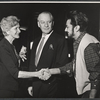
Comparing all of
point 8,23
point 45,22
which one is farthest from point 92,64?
point 8,23

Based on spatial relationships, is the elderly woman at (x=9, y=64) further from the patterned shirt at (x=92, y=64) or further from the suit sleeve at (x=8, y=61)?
the patterned shirt at (x=92, y=64)

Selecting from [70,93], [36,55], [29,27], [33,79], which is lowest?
[70,93]

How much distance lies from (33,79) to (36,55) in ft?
0.99

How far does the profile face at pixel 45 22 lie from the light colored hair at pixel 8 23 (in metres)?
0.29

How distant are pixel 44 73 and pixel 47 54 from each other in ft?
0.79

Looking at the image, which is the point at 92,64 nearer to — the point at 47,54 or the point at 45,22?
the point at 47,54

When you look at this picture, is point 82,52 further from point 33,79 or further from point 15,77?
point 15,77

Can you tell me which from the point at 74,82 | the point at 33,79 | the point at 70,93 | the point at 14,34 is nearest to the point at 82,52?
the point at 74,82

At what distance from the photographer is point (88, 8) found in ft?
7.50

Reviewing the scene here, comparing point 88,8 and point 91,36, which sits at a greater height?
point 88,8

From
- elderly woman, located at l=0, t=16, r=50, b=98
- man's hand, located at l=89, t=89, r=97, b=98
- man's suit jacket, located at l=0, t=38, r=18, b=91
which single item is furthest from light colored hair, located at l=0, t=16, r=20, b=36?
man's hand, located at l=89, t=89, r=97, b=98

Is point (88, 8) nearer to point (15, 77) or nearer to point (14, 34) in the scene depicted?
point (14, 34)

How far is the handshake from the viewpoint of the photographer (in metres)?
2.21

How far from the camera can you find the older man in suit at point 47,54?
2217 millimetres
